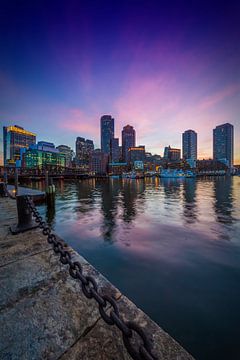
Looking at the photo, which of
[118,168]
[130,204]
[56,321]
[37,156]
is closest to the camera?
[56,321]

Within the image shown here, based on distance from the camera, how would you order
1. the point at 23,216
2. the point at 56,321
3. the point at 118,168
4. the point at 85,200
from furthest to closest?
the point at 118,168, the point at 85,200, the point at 23,216, the point at 56,321

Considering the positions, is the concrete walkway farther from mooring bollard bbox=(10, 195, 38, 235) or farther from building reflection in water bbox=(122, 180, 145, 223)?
building reflection in water bbox=(122, 180, 145, 223)

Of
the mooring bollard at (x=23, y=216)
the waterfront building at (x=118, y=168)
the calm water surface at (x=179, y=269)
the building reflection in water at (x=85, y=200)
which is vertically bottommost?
the calm water surface at (x=179, y=269)

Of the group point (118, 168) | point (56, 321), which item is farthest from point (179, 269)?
point (118, 168)

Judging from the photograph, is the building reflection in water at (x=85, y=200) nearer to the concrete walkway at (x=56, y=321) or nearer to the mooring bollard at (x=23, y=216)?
the mooring bollard at (x=23, y=216)

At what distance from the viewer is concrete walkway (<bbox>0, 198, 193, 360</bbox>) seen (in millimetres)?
1574

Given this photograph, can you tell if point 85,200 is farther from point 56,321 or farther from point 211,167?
→ point 211,167

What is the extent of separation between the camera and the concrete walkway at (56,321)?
157cm

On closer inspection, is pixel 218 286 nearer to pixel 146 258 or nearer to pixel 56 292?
pixel 146 258

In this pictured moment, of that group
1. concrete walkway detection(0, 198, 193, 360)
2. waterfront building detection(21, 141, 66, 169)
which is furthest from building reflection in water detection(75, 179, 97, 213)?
waterfront building detection(21, 141, 66, 169)

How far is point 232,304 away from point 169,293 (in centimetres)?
163

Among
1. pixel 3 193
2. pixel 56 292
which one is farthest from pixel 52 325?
pixel 3 193

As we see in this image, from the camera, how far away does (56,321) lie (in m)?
1.89

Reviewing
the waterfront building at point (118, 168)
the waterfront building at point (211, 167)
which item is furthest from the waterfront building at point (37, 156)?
the waterfront building at point (211, 167)
